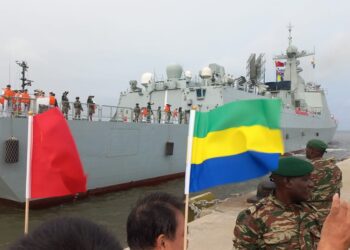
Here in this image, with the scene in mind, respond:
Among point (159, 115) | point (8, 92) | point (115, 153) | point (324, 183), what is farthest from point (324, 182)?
point (159, 115)

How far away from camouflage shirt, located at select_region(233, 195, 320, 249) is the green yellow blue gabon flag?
0.87 m

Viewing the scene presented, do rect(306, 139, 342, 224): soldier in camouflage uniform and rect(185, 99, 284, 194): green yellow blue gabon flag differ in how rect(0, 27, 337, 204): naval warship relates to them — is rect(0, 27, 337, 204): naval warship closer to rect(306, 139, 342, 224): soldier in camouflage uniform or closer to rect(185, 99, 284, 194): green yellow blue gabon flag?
rect(185, 99, 284, 194): green yellow blue gabon flag

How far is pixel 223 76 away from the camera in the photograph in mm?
20156

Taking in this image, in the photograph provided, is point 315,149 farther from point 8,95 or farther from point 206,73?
point 206,73

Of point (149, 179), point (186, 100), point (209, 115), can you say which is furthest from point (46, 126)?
point (186, 100)

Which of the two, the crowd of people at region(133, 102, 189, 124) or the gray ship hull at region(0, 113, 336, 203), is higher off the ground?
the crowd of people at region(133, 102, 189, 124)

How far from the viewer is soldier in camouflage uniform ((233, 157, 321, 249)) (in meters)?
2.04

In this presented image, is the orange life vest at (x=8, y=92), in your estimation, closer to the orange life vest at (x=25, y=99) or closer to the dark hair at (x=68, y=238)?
the orange life vest at (x=25, y=99)

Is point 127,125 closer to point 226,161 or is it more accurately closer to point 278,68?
point 226,161

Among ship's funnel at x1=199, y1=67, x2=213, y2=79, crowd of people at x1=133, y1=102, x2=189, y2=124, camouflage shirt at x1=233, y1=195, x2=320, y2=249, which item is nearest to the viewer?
camouflage shirt at x1=233, y1=195, x2=320, y2=249

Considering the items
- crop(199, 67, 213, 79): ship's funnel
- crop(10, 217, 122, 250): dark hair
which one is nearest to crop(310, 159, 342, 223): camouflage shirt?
crop(10, 217, 122, 250): dark hair

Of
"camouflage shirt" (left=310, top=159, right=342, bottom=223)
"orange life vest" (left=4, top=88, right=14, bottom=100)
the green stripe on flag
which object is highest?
"orange life vest" (left=4, top=88, right=14, bottom=100)

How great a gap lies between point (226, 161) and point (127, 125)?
10359 millimetres

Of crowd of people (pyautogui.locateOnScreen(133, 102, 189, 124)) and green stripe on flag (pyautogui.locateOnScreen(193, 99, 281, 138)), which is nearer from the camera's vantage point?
green stripe on flag (pyautogui.locateOnScreen(193, 99, 281, 138))
